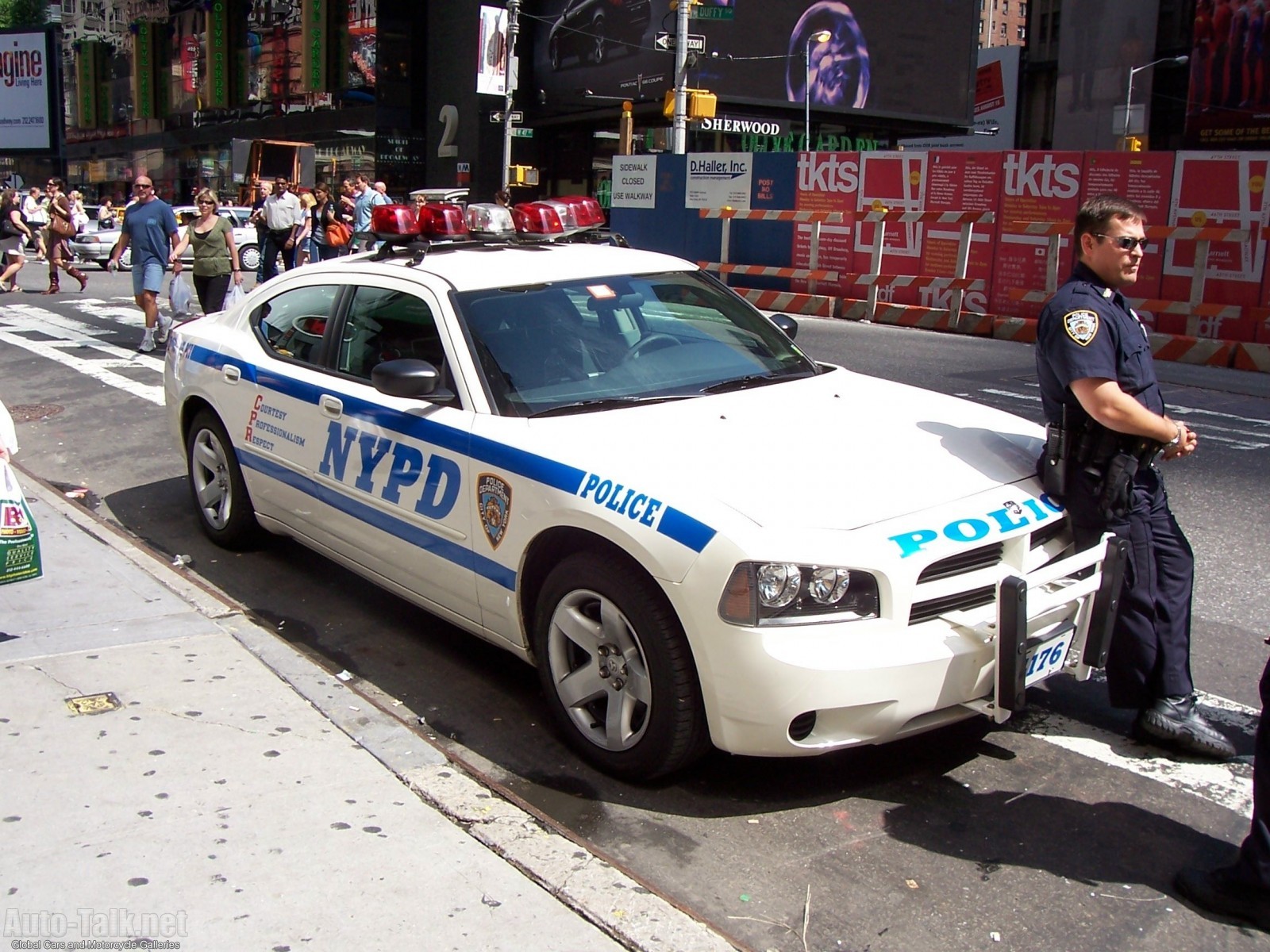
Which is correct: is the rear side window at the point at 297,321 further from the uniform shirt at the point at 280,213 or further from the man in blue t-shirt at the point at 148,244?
the uniform shirt at the point at 280,213

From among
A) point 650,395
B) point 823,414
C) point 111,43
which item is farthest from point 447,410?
point 111,43

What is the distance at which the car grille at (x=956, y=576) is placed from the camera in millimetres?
3506

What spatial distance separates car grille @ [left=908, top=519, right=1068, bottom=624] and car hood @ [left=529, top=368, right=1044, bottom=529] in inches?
7.4

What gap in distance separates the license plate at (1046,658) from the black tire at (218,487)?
12.5ft

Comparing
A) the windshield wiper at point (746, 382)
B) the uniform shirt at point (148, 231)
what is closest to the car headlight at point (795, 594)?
the windshield wiper at point (746, 382)

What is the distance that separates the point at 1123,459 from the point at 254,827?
2750 millimetres

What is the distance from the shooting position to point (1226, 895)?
3141mm

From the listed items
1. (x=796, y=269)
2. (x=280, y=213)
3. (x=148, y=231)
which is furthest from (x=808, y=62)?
(x=148, y=231)

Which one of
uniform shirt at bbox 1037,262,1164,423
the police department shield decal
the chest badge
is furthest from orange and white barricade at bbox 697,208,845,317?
the police department shield decal

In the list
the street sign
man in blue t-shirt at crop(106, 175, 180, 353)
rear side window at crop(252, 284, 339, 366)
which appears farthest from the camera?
the street sign

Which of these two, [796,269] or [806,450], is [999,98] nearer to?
[796,269]

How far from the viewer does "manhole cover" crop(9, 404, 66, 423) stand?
10109 mm

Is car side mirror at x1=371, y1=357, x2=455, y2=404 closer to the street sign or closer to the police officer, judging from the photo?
the police officer

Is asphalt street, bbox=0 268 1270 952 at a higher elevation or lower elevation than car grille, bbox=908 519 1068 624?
lower
